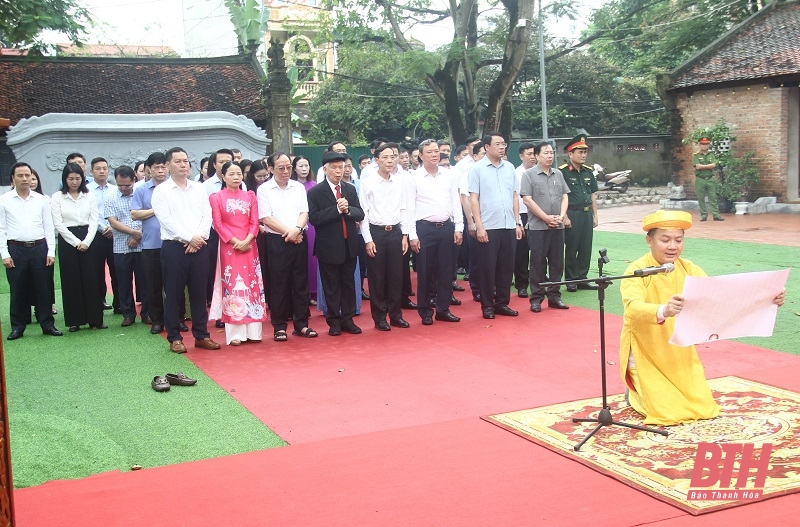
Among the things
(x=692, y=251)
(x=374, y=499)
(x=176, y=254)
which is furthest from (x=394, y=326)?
(x=692, y=251)

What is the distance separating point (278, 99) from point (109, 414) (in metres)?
13.4

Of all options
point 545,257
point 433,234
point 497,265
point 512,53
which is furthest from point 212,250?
point 512,53

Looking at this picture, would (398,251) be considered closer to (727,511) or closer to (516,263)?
(516,263)

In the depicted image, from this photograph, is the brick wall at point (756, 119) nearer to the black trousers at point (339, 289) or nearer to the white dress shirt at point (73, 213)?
the black trousers at point (339, 289)

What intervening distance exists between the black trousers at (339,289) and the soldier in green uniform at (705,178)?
12900mm

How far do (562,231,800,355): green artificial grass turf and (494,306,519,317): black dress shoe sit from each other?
95cm

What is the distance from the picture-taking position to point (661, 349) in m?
5.39

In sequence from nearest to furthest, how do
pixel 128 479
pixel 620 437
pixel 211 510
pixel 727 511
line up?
pixel 727 511
pixel 211 510
pixel 128 479
pixel 620 437

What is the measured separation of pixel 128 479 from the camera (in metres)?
4.73

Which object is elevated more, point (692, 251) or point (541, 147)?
point (541, 147)

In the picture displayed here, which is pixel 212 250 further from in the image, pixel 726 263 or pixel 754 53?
pixel 754 53

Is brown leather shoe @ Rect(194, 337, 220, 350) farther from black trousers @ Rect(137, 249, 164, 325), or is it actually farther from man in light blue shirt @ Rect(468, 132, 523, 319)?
man in light blue shirt @ Rect(468, 132, 523, 319)

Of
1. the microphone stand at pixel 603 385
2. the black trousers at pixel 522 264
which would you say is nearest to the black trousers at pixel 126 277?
the black trousers at pixel 522 264

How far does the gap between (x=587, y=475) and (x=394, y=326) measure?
183 inches
